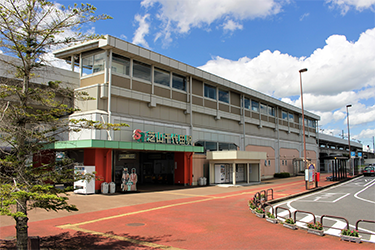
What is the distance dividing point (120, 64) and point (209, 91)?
1219 cm

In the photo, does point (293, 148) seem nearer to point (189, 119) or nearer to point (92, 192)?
point (189, 119)

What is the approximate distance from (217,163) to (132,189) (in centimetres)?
1109

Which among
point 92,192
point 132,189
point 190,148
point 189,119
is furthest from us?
point 189,119

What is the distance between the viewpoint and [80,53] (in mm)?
26109

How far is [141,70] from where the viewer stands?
87.0 feet

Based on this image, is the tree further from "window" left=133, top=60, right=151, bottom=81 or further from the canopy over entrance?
the canopy over entrance

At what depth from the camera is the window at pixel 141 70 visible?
1023 inches

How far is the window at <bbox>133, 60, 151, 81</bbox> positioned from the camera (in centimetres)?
2598

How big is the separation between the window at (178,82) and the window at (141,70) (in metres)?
3.33

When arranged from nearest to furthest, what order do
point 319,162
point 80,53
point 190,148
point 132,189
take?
point 132,189 → point 80,53 → point 190,148 → point 319,162

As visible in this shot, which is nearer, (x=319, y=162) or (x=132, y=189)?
(x=132, y=189)

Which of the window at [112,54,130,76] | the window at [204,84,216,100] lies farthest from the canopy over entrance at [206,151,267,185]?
the window at [112,54,130,76]

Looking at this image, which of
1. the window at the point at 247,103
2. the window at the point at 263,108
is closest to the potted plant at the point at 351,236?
the window at the point at 247,103

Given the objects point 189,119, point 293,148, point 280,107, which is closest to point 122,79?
point 189,119
